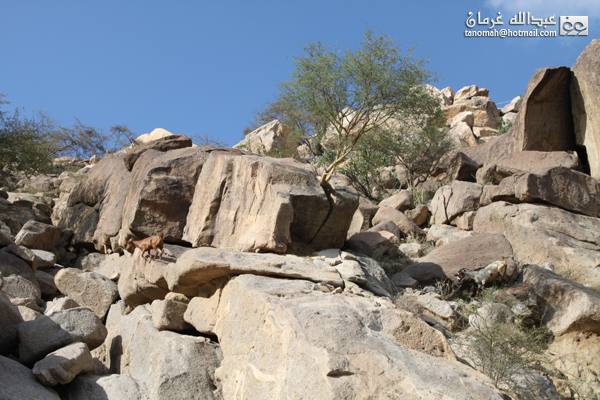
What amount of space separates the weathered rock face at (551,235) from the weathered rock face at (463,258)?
0.67m

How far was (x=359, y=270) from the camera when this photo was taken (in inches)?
261

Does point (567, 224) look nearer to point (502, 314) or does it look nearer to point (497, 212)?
point (497, 212)

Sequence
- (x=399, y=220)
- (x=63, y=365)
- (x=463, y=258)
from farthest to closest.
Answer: (x=399, y=220), (x=463, y=258), (x=63, y=365)

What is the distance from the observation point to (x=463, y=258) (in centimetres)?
950

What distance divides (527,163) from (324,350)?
1089 centimetres

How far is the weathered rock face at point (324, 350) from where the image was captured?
3473mm

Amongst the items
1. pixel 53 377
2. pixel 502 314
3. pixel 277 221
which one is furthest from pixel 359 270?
pixel 53 377

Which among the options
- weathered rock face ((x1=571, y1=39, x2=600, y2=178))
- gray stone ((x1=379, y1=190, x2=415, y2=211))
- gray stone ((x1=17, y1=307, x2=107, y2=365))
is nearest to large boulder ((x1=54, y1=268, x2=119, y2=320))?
gray stone ((x1=17, y1=307, x2=107, y2=365))

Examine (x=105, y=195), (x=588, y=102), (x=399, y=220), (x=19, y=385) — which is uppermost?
(x=588, y=102)

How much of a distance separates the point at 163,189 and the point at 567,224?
341 inches

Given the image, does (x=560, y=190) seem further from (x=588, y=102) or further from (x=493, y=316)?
(x=493, y=316)

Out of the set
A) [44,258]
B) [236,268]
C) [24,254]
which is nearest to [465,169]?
[236,268]

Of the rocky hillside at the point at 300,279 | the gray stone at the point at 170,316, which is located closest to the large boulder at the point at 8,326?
the rocky hillside at the point at 300,279

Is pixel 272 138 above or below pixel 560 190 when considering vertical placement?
above
